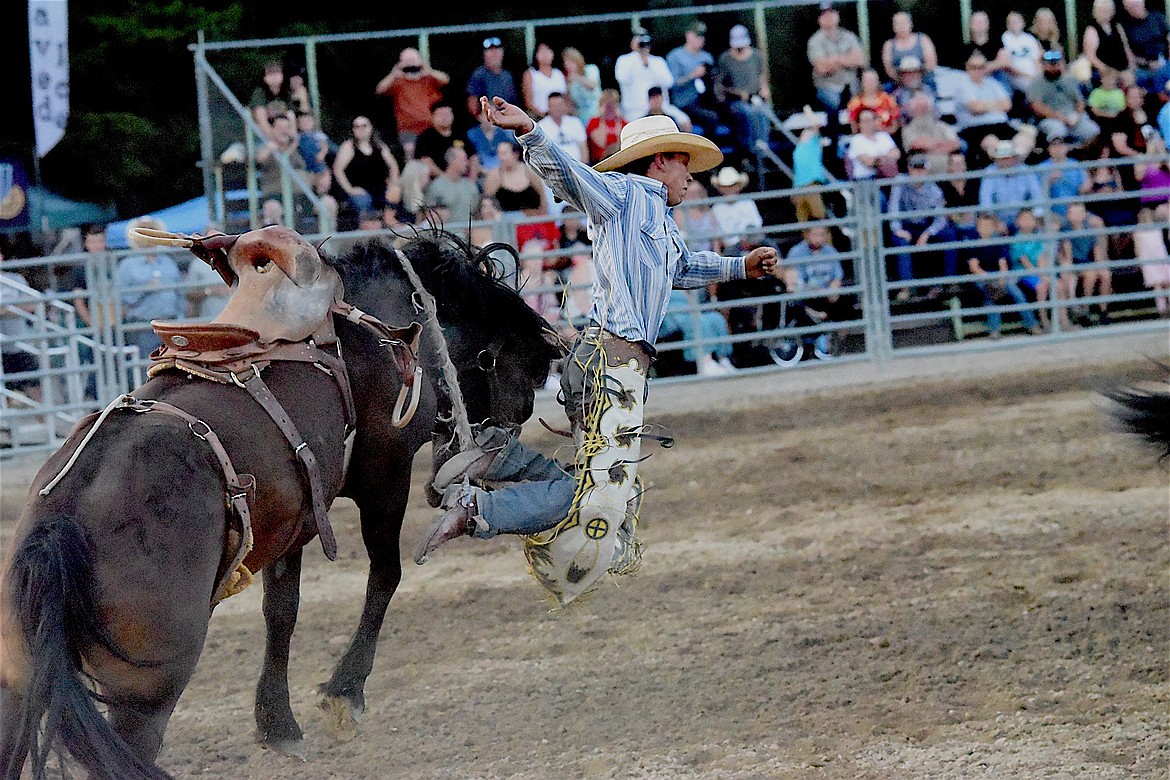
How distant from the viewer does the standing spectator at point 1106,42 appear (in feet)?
39.0

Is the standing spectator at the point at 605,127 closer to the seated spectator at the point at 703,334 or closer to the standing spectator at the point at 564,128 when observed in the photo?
the standing spectator at the point at 564,128

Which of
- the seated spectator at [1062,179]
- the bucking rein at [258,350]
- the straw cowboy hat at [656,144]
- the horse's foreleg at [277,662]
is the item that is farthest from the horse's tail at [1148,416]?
the seated spectator at [1062,179]

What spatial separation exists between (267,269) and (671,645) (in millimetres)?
2437

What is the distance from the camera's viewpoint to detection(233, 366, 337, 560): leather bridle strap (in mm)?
3393

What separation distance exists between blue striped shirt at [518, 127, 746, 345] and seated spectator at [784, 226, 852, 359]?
5948mm

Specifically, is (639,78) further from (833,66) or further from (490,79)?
(833,66)

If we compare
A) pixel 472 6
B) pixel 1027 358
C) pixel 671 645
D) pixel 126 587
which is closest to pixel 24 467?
pixel 671 645

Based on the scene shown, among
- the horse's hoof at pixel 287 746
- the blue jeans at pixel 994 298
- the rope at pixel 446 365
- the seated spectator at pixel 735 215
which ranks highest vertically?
the seated spectator at pixel 735 215

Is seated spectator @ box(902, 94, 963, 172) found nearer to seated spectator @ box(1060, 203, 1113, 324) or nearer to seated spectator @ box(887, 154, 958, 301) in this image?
seated spectator @ box(887, 154, 958, 301)

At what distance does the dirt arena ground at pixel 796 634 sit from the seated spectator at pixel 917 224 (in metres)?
2.14

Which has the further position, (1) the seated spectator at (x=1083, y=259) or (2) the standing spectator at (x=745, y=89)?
(2) the standing spectator at (x=745, y=89)

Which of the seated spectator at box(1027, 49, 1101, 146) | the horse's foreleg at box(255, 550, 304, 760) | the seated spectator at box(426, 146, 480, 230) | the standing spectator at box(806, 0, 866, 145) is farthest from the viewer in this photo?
the seated spectator at box(1027, 49, 1101, 146)

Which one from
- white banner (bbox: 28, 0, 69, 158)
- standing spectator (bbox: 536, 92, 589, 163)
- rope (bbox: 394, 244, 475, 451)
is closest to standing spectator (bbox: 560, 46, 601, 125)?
standing spectator (bbox: 536, 92, 589, 163)

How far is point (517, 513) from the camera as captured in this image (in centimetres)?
383
